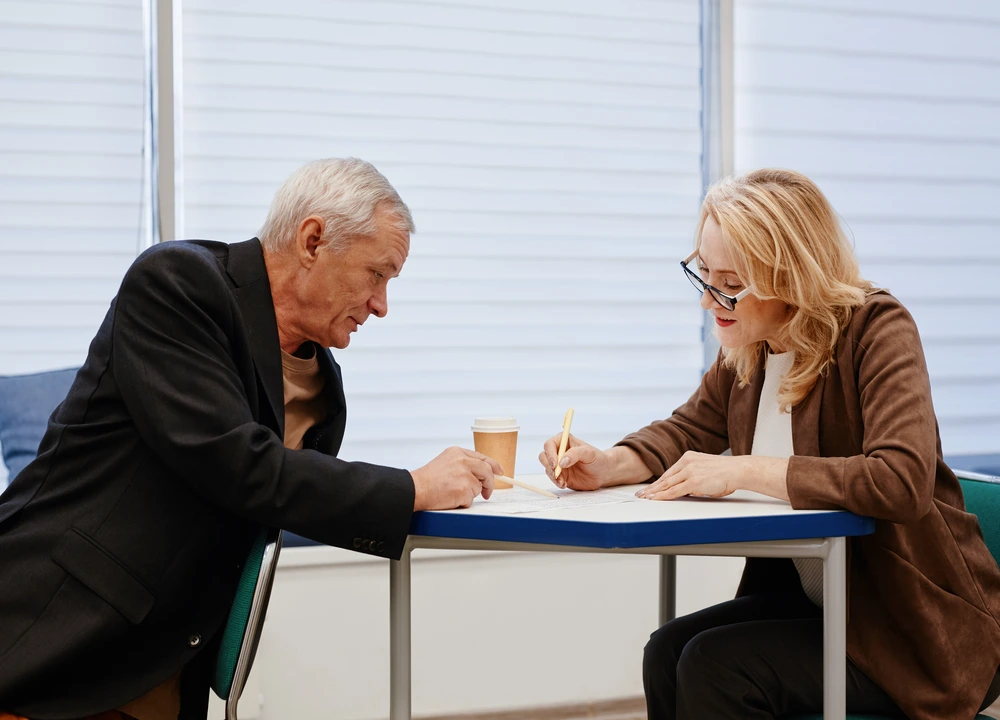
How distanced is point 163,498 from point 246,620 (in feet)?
0.78

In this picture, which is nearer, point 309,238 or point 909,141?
point 309,238

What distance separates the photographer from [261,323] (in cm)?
151

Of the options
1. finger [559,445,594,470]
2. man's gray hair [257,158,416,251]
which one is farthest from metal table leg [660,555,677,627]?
man's gray hair [257,158,416,251]

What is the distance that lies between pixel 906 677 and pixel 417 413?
5.85 feet

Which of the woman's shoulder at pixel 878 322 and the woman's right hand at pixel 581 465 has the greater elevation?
the woman's shoulder at pixel 878 322

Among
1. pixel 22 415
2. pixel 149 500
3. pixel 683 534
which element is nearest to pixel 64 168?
pixel 22 415

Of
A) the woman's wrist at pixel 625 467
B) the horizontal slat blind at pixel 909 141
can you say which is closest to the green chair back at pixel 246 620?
the woman's wrist at pixel 625 467

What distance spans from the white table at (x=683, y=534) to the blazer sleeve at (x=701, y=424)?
44 centimetres

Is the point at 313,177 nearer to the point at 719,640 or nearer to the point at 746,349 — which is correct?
the point at 746,349

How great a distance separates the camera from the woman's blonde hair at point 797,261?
1.55 meters

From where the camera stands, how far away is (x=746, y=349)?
5.82ft

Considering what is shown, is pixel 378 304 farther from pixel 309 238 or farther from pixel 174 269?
pixel 174 269

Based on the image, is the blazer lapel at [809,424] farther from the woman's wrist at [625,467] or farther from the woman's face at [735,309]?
the woman's wrist at [625,467]

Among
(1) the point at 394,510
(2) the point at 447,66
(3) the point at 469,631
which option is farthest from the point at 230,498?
(2) the point at 447,66
